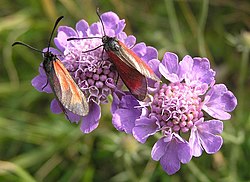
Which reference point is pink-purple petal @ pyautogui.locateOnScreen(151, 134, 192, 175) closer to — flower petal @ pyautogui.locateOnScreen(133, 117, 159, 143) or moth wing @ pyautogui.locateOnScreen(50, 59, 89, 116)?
flower petal @ pyautogui.locateOnScreen(133, 117, 159, 143)

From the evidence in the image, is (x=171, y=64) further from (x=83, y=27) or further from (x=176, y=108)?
(x=83, y=27)

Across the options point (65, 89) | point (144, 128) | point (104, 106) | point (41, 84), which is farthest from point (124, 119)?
A: point (104, 106)

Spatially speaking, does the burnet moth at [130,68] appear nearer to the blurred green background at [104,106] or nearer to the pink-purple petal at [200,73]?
the pink-purple petal at [200,73]

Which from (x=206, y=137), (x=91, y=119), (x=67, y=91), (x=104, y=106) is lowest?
(x=104, y=106)

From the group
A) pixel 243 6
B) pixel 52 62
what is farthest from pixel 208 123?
pixel 243 6

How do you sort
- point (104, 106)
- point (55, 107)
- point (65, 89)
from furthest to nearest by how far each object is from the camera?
point (104, 106), point (55, 107), point (65, 89)
